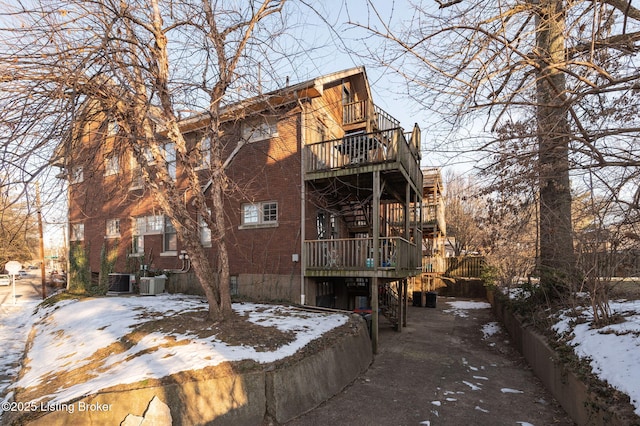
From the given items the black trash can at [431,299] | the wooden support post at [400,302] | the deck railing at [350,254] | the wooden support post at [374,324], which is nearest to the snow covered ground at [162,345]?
the wooden support post at [374,324]

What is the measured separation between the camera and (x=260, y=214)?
1223cm

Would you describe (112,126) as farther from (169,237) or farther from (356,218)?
(356,218)

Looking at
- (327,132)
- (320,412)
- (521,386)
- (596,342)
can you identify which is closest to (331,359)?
(320,412)

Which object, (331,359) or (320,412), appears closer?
(320,412)

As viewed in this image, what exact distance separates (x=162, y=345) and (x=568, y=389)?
6.66 m

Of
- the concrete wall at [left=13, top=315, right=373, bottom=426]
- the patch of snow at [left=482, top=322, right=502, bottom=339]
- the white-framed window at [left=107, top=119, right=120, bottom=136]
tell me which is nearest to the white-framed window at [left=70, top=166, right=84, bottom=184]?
the white-framed window at [left=107, top=119, right=120, bottom=136]

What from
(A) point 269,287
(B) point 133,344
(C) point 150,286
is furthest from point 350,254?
(C) point 150,286

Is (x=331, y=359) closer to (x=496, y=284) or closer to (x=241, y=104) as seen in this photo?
(x=241, y=104)

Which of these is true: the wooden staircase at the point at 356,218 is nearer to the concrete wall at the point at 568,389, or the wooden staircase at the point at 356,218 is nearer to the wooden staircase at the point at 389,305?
the wooden staircase at the point at 389,305

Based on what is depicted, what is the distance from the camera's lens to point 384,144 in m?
10.6

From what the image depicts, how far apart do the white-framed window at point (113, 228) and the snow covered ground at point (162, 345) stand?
20.9 feet

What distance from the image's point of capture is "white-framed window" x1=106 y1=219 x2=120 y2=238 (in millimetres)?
16703

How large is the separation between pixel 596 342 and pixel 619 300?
3435 millimetres

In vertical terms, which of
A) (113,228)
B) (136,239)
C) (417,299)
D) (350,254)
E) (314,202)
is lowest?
(417,299)
